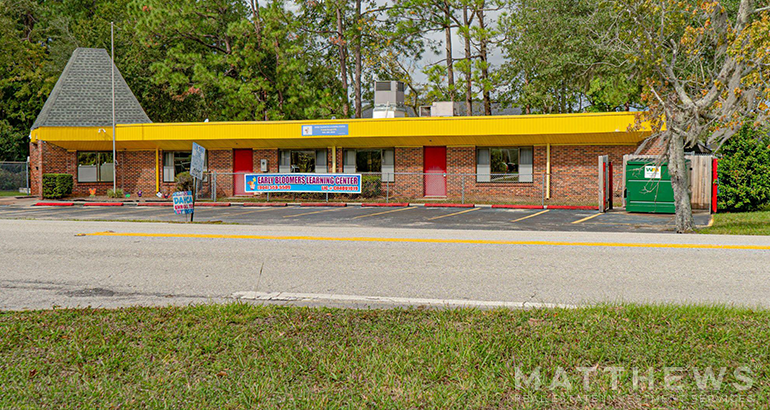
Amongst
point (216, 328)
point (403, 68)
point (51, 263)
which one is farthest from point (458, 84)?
point (216, 328)

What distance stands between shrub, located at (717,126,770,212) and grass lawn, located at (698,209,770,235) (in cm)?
269

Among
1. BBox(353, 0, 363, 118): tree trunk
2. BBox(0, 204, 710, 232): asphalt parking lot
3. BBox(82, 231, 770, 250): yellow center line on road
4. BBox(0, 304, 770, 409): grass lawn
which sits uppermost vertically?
BBox(353, 0, 363, 118): tree trunk

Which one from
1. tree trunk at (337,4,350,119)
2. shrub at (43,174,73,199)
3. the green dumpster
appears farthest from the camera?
tree trunk at (337,4,350,119)

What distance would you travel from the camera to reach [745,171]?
816 inches

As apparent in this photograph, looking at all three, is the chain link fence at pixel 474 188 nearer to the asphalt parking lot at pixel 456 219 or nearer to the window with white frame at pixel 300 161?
the window with white frame at pixel 300 161

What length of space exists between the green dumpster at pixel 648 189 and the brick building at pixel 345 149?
15.1ft

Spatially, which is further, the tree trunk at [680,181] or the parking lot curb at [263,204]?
the parking lot curb at [263,204]

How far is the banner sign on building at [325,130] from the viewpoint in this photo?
29.2m

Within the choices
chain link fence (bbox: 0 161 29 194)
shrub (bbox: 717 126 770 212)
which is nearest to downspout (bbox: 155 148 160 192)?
chain link fence (bbox: 0 161 29 194)

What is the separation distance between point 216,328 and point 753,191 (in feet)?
68.7

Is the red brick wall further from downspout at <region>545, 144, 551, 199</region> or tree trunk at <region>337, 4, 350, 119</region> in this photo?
tree trunk at <region>337, 4, 350, 119</region>

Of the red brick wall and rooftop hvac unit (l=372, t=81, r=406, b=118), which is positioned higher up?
rooftop hvac unit (l=372, t=81, r=406, b=118)

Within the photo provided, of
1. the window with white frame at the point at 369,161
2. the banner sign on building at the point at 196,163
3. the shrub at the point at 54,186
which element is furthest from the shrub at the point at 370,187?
the shrub at the point at 54,186

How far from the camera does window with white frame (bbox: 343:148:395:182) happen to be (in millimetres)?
30516
